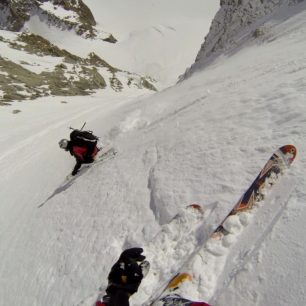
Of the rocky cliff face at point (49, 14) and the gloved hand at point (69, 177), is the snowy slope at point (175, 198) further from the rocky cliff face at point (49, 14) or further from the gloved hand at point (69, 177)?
the rocky cliff face at point (49, 14)

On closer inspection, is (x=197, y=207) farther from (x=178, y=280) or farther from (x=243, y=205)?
(x=178, y=280)

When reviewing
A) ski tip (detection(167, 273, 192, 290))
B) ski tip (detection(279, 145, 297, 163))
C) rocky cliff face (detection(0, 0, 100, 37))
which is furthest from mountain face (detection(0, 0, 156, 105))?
ski tip (detection(167, 273, 192, 290))

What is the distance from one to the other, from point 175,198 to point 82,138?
420 centimetres

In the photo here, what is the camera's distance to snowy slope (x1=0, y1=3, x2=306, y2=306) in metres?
4.13

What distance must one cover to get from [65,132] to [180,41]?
52705 mm

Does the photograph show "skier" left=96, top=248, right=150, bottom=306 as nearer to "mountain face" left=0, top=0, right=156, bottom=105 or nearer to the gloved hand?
the gloved hand

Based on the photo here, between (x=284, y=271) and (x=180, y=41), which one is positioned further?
(x=180, y=41)

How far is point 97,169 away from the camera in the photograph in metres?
9.92

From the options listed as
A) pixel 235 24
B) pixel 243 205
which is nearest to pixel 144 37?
pixel 235 24

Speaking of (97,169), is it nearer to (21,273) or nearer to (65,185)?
(65,185)

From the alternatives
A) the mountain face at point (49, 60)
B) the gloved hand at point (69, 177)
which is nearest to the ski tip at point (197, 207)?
the gloved hand at point (69, 177)

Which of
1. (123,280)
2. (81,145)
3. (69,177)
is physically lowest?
(69,177)

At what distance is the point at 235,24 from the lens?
18703 mm

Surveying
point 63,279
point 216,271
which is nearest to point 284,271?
point 216,271
